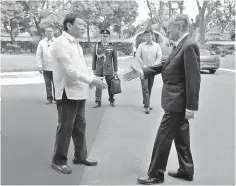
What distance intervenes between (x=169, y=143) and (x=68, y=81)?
1406mm

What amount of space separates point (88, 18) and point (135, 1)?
323 inches

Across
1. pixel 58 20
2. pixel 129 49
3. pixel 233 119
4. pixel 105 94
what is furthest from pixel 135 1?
pixel 233 119

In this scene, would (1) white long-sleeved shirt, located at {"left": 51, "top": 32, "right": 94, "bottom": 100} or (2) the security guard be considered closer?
(1) white long-sleeved shirt, located at {"left": 51, "top": 32, "right": 94, "bottom": 100}

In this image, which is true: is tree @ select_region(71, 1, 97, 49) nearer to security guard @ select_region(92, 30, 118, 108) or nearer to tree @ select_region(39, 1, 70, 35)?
tree @ select_region(39, 1, 70, 35)

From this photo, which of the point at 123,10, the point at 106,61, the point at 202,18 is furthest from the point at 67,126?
the point at 202,18

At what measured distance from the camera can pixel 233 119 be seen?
819cm

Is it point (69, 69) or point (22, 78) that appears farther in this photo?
point (22, 78)

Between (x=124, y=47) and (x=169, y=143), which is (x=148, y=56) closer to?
(x=169, y=143)

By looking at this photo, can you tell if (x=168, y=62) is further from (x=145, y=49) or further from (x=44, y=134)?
(x=145, y=49)

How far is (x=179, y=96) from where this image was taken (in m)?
4.25

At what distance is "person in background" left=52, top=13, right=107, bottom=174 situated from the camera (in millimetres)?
4484

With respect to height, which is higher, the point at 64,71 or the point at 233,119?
the point at 64,71

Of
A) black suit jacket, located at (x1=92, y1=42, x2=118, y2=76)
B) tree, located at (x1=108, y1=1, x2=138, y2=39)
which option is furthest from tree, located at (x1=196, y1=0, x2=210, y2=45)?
black suit jacket, located at (x1=92, y1=42, x2=118, y2=76)

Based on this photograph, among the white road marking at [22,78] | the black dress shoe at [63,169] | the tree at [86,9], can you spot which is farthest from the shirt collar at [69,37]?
the tree at [86,9]
